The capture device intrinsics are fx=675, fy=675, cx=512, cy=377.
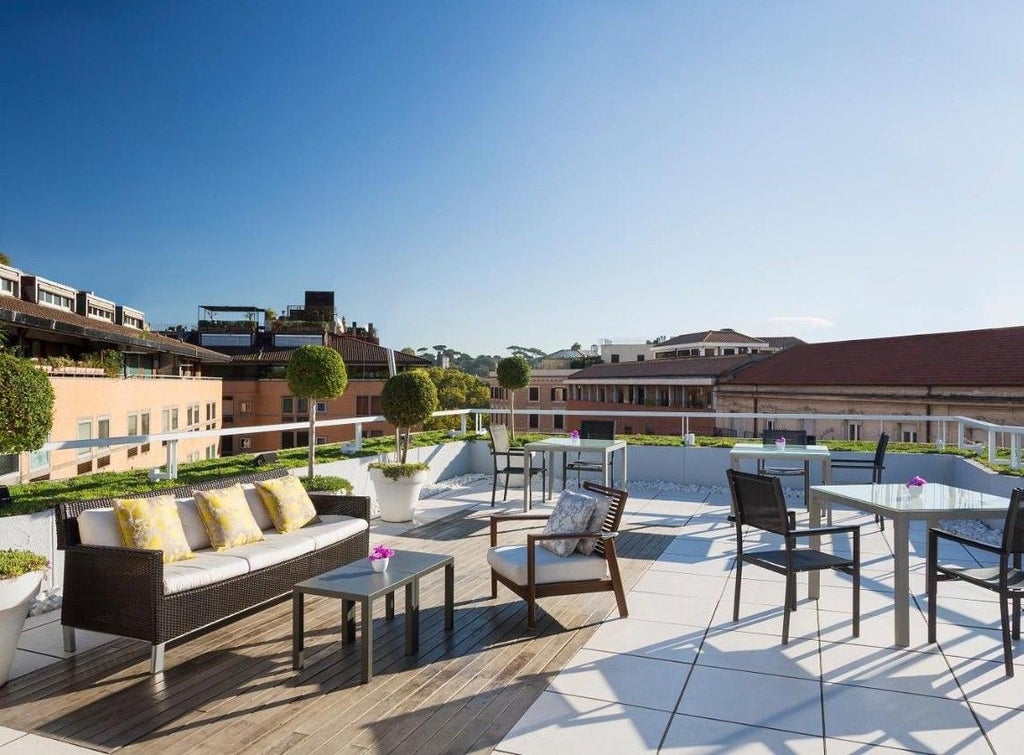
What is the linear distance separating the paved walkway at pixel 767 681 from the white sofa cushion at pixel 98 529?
57 centimetres

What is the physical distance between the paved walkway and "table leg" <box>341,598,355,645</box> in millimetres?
1155

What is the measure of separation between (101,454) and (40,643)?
1291 centimetres

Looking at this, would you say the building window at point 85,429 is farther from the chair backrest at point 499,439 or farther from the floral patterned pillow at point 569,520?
the floral patterned pillow at point 569,520

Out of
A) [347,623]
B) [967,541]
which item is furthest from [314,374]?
[967,541]

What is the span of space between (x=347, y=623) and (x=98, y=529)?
4.60ft

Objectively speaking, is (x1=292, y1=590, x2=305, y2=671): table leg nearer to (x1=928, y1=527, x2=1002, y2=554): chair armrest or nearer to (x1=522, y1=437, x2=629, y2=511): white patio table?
(x1=928, y1=527, x2=1002, y2=554): chair armrest

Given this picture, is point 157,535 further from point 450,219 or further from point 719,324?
point 719,324

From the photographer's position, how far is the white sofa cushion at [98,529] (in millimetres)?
3545

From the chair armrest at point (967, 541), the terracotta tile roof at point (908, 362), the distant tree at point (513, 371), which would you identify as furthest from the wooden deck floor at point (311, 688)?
the terracotta tile roof at point (908, 362)

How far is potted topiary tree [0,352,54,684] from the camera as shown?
296 centimetres

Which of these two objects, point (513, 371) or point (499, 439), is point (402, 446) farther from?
point (513, 371)

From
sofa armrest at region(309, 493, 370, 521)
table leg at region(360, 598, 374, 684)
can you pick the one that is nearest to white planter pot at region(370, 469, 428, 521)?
sofa armrest at region(309, 493, 370, 521)

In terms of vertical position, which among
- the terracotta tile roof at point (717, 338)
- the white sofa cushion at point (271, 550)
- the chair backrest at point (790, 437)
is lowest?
the white sofa cushion at point (271, 550)

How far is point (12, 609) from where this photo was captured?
2967mm
